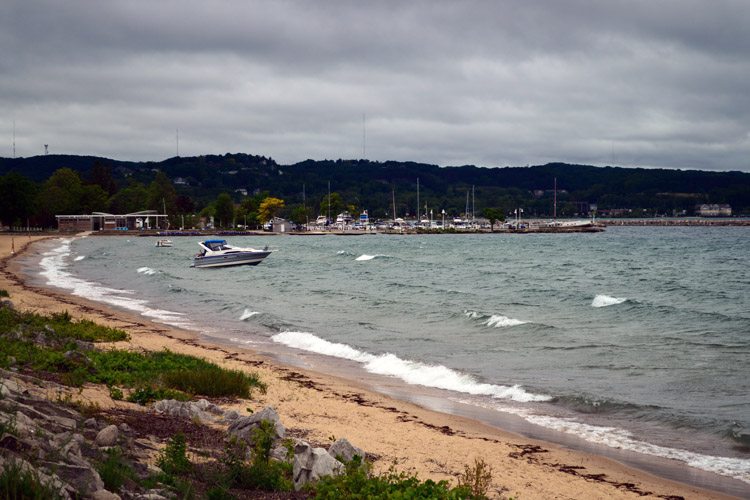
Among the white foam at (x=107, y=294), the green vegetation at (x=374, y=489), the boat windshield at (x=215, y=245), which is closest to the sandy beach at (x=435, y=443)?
the green vegetation at (x=374, y=489)

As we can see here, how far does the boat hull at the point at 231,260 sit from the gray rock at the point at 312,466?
50.7m

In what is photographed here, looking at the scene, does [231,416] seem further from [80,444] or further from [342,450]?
[80,444]

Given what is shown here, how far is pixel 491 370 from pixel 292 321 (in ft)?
38.0

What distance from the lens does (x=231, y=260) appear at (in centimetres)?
5762

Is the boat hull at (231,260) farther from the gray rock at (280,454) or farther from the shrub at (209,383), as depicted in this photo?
the gray rock at (280,454)

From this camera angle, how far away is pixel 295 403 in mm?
13031

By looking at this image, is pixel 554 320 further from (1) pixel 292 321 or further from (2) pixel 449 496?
(2) pixel 449 496

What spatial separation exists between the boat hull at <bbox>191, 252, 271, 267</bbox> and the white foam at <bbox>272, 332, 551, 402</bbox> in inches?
1407

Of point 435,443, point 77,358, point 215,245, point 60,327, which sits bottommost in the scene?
point 435,443

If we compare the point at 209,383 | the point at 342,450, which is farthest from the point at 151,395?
the point at 342,450

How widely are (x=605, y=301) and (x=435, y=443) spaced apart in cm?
2254

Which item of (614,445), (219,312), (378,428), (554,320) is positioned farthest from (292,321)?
(614,445)

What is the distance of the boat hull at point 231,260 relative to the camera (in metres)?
56.4

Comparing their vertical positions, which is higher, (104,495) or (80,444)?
(104,495)
